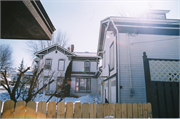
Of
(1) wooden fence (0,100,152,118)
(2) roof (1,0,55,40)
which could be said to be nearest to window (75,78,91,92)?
(1) wooden fence (0,100,152,118)

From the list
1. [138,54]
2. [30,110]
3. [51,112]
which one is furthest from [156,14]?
[30,110]

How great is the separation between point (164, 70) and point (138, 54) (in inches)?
96.1

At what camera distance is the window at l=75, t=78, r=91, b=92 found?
18875mm

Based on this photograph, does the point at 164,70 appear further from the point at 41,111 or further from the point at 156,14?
the point at 156,14

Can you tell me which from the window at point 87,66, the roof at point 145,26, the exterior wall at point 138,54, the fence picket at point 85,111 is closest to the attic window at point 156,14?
the roof at point 145,26

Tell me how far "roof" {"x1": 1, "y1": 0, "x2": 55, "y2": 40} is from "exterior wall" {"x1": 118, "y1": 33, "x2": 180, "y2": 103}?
17.4 feet

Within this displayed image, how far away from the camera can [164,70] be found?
481 cm

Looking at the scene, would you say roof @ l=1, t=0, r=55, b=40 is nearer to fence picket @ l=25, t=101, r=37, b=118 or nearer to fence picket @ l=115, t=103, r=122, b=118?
fence picket @ l=25, t=101, r=37, b=118

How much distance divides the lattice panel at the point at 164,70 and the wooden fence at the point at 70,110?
1.47m

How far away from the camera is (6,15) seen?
193 centimetres

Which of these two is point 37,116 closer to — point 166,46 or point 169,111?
point 169,111

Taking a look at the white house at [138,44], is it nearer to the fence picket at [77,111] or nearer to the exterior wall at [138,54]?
the exterior wall at [138,54]

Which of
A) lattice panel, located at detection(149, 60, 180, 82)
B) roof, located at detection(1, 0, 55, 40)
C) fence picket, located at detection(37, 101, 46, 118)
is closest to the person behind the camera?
roof, located at detection(1, 0, 55, 40)

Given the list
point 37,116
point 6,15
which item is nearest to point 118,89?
point 37,116
